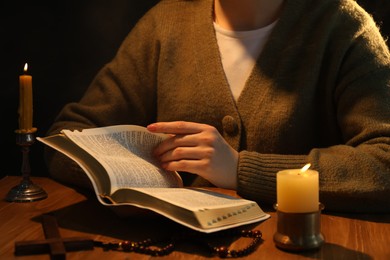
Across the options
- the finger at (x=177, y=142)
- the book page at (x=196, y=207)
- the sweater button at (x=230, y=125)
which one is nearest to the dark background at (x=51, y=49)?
the sweater button at (x=230, y=125)

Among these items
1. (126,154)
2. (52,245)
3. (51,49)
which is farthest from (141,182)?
(51,49)

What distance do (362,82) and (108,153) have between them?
1.71ft

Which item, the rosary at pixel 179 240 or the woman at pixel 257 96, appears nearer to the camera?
the rosary at pixel 179 240

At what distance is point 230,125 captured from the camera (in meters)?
1.34

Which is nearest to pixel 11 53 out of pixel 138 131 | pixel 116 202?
pixel 138 131

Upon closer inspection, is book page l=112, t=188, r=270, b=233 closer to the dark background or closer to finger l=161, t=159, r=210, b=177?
finger l=161, t=159, r=210, b=177

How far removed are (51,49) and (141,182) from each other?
0.82 m

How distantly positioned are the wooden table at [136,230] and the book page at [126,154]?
72 mm

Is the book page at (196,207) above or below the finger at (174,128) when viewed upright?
below

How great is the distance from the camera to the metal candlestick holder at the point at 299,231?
883 mm

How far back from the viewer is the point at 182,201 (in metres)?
0.94

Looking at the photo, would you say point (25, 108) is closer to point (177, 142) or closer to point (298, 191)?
point (177, 142)

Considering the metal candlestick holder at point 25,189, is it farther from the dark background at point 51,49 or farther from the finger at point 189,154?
the dark background at point 51,49

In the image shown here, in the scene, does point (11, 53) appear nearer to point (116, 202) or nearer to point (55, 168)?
point (55, 168)
